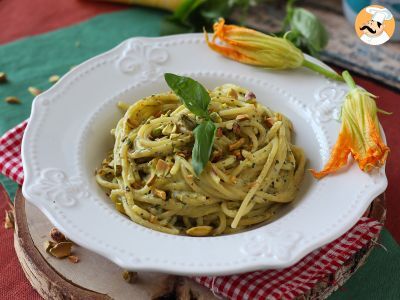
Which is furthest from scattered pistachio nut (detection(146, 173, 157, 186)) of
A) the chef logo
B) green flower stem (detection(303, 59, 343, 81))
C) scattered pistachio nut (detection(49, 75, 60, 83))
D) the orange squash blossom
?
scattered pistachio nut (detection(49, 75, 60, 83))

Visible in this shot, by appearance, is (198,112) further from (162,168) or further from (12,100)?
(12,100)

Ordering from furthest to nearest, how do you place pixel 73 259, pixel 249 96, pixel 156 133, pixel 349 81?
pixel 349 81 → pixel 249 96 → pixel 156 133 → pixel 73 259

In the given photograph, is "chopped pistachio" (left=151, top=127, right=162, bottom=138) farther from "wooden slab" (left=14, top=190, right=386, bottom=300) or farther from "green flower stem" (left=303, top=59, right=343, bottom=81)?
"green flower stem" (left=303, top=59, right=343, bottom=81)

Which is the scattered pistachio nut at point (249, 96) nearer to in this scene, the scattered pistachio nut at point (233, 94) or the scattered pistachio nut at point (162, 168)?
the scattered pistachio nut at point (233, 94)

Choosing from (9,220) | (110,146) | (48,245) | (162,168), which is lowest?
(9,220)

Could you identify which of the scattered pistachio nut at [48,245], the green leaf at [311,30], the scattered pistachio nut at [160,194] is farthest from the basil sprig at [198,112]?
the green leaf at [311,30]

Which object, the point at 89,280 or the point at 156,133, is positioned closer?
the point at 89,280

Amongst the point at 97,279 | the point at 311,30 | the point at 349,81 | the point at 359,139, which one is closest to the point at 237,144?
the point at 359,139
